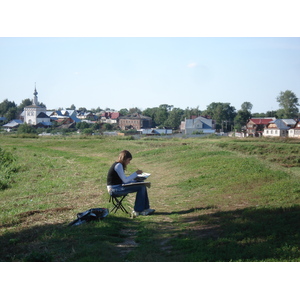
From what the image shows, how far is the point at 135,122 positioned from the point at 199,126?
11295mm

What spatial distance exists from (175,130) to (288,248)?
133ft

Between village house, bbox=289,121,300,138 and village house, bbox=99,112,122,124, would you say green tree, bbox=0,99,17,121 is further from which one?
village house, bbox=289,121,300,138

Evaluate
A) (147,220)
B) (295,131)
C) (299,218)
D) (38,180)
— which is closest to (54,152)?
(38,180)

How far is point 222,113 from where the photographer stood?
4041 centimetres

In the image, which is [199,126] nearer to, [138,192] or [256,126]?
[256,126]

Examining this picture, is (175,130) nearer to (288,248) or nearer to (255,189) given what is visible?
(255,189)

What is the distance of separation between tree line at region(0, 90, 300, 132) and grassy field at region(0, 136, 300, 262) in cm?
1927

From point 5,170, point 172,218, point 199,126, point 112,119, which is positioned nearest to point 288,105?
point 199,126

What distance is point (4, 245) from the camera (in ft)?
22.6

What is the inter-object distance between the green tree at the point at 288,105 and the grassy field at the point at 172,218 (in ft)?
53.6

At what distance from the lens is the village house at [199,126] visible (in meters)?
42.2

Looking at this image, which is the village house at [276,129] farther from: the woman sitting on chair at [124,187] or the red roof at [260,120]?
the woman sitting on chair at [124,187]

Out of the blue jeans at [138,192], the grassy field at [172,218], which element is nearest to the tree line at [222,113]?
the grassy field at [172,218]

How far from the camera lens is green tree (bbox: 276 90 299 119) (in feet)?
106
